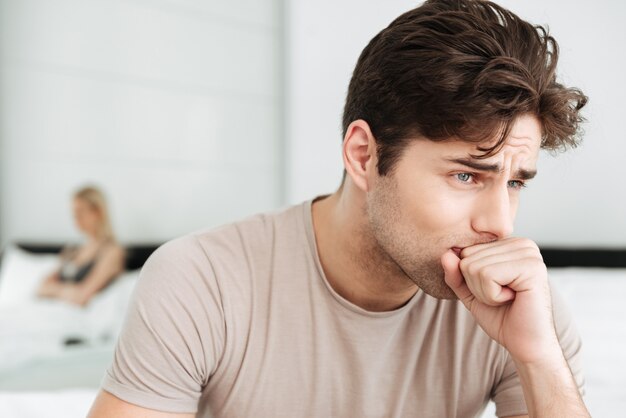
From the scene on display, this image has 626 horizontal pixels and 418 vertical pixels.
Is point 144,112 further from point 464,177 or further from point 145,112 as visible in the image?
point 464,177

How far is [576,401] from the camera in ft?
3.70

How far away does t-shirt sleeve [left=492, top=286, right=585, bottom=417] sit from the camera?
1.29 metres

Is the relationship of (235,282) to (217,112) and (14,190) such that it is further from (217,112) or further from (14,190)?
(14,190)

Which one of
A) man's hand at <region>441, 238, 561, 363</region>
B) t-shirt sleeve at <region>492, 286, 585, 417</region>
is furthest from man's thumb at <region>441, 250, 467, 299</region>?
t-shirt sleeve at <region>492, 286, 585, 417</region>

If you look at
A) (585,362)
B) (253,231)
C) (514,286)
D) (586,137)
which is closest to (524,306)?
(514,286)

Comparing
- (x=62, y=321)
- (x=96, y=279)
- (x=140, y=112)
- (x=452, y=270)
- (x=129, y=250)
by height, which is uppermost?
(x=140, y=112)

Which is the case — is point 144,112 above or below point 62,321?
above

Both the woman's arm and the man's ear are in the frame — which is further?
the woman's arm

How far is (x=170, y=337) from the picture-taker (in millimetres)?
1162

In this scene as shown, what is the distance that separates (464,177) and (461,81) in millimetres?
168

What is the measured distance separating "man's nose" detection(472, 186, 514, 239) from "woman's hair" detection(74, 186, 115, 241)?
9.04 ft

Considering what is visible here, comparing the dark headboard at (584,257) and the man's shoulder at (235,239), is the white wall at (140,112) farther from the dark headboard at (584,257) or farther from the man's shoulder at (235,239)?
the man's shoulder at (235,239)

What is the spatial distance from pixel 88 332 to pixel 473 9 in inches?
107

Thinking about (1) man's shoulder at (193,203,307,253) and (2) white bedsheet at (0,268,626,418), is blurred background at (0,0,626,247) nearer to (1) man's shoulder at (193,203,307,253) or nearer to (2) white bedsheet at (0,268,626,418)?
(2) white bedsheet at (0,268,626,418)
